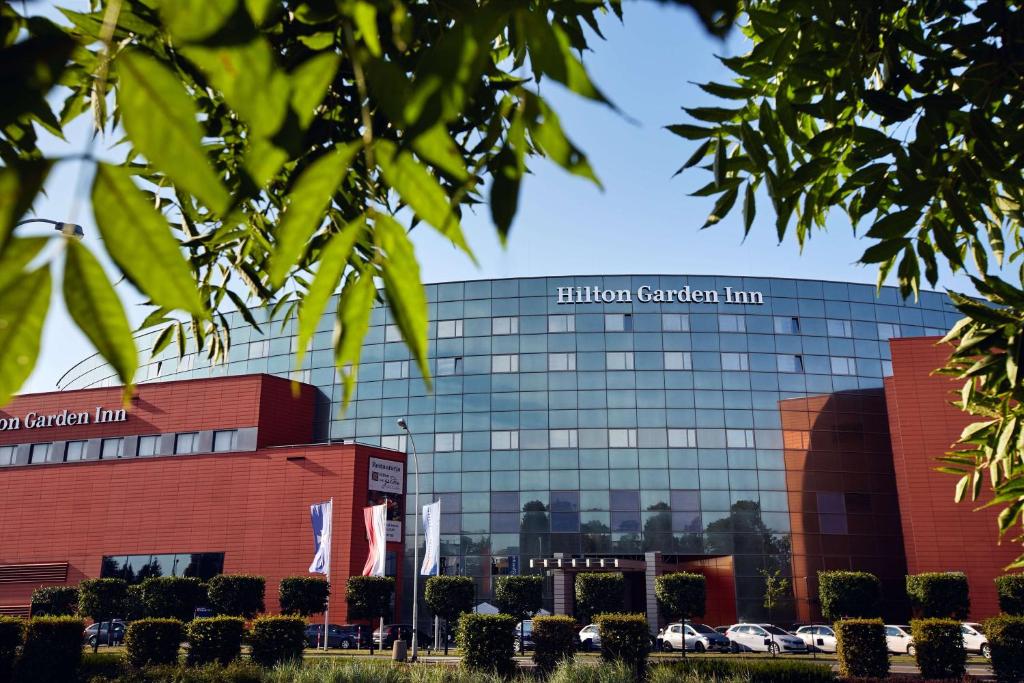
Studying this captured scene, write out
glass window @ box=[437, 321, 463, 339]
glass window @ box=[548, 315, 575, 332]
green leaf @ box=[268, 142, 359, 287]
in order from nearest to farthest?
green leaf @ box=[268, 142, 359, 287] → glass window @ box=[548, 315, 575, 332] → glass window @ box=[437, 321, 463, 339]

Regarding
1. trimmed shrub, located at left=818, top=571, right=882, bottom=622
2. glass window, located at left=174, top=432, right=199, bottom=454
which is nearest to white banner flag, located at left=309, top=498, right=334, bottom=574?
glass window, located at left=174, top=432, right=199, bottom=454

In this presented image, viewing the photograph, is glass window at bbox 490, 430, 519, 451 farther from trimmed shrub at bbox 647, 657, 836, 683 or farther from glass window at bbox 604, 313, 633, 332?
trimmed shrub at bbox 647, 657, 836, 683

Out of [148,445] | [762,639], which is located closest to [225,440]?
[148,445]

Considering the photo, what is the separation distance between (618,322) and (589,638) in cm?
2372

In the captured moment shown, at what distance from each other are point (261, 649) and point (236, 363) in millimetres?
42775

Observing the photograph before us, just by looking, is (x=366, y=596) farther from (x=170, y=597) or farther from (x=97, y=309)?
(x=97, y=309)

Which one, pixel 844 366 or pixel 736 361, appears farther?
pixel 844 366

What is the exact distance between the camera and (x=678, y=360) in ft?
180

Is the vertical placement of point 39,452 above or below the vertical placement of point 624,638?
above

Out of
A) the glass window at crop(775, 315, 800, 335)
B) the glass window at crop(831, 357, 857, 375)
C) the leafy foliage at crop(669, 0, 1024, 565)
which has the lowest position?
the leafy foliage at crop(669, 0, 1024, 565)

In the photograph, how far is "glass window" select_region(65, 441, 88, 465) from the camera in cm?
5259

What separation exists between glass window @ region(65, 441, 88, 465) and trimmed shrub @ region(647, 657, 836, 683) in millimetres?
46946

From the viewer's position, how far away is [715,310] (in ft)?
185

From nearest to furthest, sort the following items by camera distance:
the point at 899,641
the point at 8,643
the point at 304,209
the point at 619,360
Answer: the point at 304,209 < the point at 8,643 < the point at 899,641 < the point at 619,360
